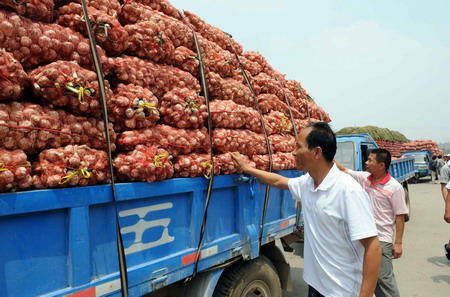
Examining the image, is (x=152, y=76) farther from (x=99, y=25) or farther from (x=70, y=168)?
(x=70, y=168)

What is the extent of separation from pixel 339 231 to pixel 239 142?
4.79 ft

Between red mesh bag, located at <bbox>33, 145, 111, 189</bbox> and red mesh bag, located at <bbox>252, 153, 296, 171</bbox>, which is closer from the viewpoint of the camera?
red mesh bag, located at <bbox>33, 145, 111, 189</bbox>

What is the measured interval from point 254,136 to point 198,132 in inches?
34.1

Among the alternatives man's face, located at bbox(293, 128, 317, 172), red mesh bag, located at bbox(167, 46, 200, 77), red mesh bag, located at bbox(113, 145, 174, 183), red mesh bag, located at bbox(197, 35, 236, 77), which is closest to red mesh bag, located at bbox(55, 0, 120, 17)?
red mesh bag, located at bbox(167, 46, 200, 77)

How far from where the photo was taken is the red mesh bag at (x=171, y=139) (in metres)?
2.52

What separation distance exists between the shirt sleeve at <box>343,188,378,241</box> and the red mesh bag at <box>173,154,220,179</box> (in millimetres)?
1197

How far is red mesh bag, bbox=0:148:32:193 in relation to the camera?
1732 mm

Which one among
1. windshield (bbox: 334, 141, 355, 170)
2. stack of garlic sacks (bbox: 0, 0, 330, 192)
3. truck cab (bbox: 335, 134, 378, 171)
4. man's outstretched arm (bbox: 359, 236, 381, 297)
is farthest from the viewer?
windshield (bbox: 334, 141, 355, 170)

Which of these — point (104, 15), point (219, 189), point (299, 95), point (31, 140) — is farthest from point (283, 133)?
point (31, 140)

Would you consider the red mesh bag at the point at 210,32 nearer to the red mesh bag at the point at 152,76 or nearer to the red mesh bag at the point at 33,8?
the red mesh bag at the point at 152,76

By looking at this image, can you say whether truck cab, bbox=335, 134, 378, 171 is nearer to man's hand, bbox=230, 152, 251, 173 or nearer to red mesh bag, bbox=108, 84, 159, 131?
man's hand, bbox=230, 152, 251, 173

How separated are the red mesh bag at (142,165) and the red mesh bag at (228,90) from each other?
1.23 m

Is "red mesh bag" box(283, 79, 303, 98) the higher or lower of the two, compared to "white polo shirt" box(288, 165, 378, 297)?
higher

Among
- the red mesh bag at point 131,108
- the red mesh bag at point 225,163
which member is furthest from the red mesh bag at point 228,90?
the red mesh bag at point 131,108
